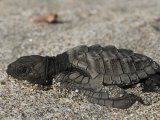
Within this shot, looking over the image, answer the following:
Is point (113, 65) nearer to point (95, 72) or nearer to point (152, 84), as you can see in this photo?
point (95, 72)

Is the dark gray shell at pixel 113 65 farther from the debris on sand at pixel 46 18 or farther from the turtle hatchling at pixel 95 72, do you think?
the debris on sand at pixel 46 18

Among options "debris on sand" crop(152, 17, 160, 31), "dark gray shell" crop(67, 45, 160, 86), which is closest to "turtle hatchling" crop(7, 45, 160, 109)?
"dark gray shell" crop(67, 45, 160, 86)

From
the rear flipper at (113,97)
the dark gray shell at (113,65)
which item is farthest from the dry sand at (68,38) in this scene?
the dark gray shell at (113,65)

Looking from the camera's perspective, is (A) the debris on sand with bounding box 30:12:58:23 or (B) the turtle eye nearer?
(B) the turtle eye

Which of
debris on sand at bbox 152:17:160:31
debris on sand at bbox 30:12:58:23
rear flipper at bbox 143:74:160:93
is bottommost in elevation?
rear flipper at bbox 143:74:160:93

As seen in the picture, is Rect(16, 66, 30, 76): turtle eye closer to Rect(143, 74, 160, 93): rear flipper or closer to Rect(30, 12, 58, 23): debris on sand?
Rect(143, 74, 160, 93): rear flipper

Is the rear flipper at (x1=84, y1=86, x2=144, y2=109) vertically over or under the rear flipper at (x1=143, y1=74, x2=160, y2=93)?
under

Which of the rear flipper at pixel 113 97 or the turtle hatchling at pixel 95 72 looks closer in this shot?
the rear flipper at pixel 113 97

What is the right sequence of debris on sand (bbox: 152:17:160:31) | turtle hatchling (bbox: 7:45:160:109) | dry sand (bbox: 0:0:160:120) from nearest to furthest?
dry sand (bbox: 0:0:160:120) < turtle hatchling (bbox: 7:45:160:109) < debris on sand (bbox: 152:17:160:31)
